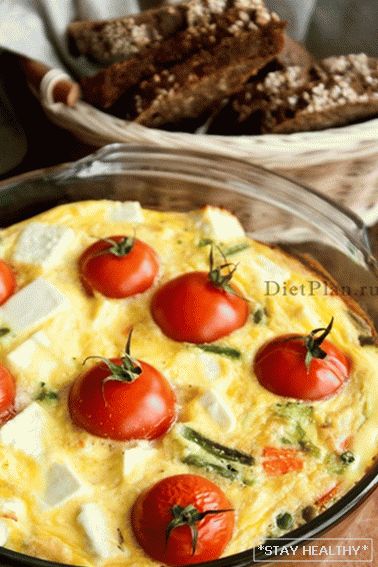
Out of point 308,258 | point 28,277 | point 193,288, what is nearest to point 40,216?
point 28,277

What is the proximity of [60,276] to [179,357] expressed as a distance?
1.53 feet

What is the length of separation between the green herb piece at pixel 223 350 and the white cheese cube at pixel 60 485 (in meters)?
0.52

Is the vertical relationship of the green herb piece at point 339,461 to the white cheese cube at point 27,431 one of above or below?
below

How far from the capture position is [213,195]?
286 cm

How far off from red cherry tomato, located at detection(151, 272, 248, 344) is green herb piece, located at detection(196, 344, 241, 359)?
0.02 meters

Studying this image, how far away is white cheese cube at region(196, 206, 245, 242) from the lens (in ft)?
8.64

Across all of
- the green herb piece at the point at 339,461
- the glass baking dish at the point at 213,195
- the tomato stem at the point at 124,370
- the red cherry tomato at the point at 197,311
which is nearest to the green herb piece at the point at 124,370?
the tomato stem at the point at 124,370

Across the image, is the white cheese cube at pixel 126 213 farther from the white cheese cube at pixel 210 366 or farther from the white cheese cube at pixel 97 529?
the white cheese cube at pixel 97 529

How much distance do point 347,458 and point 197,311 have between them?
55 cm

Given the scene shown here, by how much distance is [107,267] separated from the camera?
238cm

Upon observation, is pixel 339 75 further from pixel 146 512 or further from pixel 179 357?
pixel 146 512

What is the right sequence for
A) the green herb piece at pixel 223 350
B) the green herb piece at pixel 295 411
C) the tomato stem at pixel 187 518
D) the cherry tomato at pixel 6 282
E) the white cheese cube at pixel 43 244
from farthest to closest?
the white cheese cube at pixel 43 244, the cherry tomato at pixel 6 282, the green herb piece at pixel 223 350, the green herb piece at pixel 295 411, the tomato stem at pixel 187 518

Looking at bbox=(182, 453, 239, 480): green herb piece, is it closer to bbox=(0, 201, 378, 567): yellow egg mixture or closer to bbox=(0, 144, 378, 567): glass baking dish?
bbox=(0, 201, 378, 567): yellow egg mixture

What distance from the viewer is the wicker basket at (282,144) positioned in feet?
9.78
